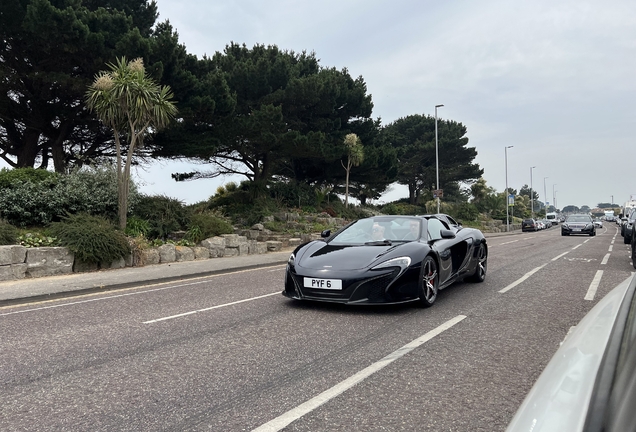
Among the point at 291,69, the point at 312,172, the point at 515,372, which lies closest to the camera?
the point at 515,372

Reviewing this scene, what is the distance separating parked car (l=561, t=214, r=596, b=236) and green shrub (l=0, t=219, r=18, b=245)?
31718mm

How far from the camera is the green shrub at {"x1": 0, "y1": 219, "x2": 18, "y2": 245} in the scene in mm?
10422

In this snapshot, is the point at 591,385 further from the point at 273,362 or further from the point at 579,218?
the point at 579,218

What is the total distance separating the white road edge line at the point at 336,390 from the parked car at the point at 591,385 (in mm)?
1861

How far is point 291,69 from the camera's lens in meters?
30.4

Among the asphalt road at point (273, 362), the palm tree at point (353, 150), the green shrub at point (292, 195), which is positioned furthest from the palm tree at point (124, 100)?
the palm tree at point (353, 150)

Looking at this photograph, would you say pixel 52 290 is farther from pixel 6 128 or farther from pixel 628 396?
pixel 6 128

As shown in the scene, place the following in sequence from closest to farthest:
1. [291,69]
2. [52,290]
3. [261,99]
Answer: [52,290] → [261,99] → [291,69]

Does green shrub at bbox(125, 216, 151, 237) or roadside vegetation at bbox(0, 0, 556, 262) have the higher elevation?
roadside vegetation at bbox(0, 0, 556, 262)

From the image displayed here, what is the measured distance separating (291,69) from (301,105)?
2789 millimetres

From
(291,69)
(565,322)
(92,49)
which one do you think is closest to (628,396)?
(565,322)

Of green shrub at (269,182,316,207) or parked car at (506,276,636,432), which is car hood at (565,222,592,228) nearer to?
green shrub at (269,182,316,207)

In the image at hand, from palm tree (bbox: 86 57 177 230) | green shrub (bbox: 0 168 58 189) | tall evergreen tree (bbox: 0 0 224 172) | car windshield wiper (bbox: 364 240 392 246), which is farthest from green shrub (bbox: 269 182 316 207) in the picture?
car windshield wiper (bbox: 364 240 392 246)

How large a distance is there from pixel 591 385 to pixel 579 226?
1350 inches
